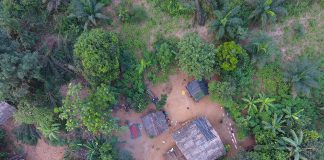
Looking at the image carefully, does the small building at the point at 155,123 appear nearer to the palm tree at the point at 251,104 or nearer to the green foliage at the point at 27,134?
the palm tree at the point at 251,104

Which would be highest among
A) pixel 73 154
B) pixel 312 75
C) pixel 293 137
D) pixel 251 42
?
pixel 251 42

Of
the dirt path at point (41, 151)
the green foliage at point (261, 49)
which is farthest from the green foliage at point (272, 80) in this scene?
the dirt path at point (41, 151)

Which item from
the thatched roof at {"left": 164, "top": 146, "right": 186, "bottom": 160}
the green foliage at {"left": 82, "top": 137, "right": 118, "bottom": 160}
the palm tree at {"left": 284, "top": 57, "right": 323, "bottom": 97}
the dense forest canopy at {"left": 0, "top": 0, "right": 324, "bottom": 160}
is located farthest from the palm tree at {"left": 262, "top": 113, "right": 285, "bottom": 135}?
the green foliage at {"left": 82, "top": 137, "right": 118, "bottom": 160}

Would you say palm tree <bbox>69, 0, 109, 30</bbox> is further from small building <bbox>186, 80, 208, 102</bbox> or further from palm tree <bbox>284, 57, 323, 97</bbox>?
palm tree <bbox>284, 57, 323, 97</bbox>

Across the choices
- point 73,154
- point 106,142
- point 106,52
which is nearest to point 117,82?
point 106,52

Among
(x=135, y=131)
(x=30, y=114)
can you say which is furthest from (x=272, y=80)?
(x=30, y=114)

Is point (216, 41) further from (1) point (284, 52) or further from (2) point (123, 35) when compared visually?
(2) point (123, 35)
